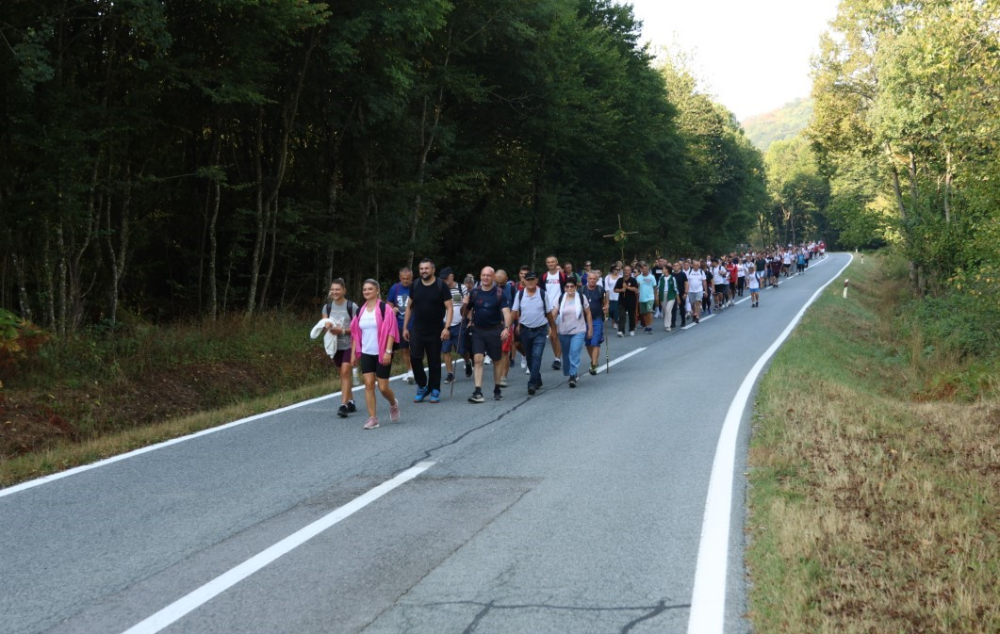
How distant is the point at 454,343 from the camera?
1380 cm

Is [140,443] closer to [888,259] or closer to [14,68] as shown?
[14,68]

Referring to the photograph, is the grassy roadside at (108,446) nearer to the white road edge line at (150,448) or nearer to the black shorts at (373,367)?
the white road edge line at (150,448)

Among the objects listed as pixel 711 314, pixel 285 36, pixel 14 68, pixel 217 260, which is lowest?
pixel 711 314

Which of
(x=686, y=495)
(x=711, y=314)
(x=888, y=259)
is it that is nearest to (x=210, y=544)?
(x=686, y=495)

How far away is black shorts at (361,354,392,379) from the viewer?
952cm

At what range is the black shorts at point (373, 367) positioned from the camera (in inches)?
375

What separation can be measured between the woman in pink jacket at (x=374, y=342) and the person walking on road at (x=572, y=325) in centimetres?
387

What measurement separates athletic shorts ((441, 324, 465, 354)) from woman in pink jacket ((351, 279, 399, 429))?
2.61 metres

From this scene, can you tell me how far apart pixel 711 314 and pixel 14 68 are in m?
23.2

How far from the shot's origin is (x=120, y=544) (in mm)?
5328

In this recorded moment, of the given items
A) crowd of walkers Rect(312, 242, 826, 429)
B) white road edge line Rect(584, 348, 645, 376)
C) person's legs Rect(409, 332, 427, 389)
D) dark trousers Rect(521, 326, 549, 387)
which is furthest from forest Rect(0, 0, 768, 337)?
white road edge line Rect(584, 348, 645, 376)

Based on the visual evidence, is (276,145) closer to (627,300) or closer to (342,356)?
(627,300)

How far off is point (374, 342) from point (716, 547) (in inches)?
217

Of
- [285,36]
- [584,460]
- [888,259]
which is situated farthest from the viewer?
[888,259]
